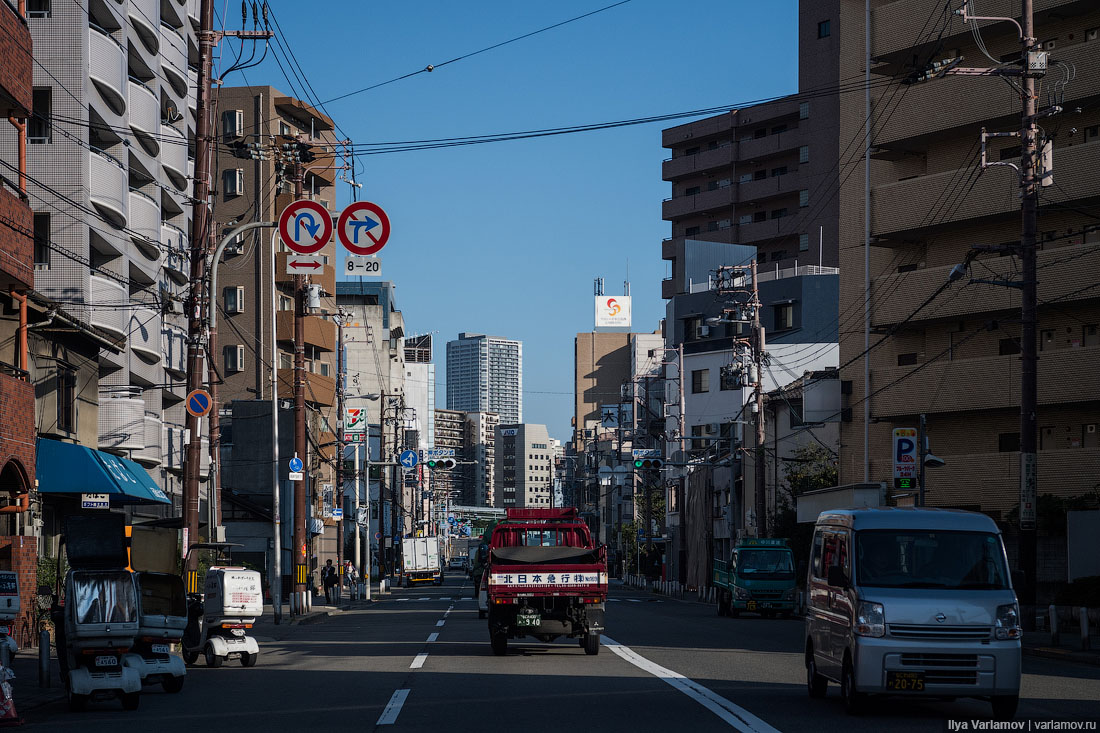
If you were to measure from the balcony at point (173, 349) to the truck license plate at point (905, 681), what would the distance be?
40.3m

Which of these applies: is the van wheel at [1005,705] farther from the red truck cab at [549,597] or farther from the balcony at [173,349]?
the balcony at [173,349]

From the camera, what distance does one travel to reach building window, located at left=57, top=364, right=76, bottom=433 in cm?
3222

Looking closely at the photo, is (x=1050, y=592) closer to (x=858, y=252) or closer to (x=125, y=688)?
(x=858, y=252)

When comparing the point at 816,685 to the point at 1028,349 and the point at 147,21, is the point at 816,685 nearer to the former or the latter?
the point at 1028,349

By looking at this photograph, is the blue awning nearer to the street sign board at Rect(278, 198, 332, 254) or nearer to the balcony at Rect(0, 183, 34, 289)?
the balcony at Rect(0, 183, 34, 289)

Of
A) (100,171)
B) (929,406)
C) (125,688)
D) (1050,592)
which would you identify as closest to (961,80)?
(929,406)

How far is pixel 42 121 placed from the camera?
37781 mm

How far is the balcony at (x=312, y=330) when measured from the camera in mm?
69938

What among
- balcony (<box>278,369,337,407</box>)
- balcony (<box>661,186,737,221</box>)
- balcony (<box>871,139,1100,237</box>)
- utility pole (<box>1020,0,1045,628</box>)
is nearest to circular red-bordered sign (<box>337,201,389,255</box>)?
utility pole (<box>1020,0,1045,628</box>)

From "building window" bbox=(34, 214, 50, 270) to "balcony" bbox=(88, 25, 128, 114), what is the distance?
193 inches

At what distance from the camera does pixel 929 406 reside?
1716 inches

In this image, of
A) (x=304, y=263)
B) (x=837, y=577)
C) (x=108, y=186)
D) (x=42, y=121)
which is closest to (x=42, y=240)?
(x=108, y=186)

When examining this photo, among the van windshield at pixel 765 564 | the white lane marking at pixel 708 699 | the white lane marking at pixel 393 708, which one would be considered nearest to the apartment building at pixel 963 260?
the van windshield at pixel 765 564

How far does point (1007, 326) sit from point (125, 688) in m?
35.0
